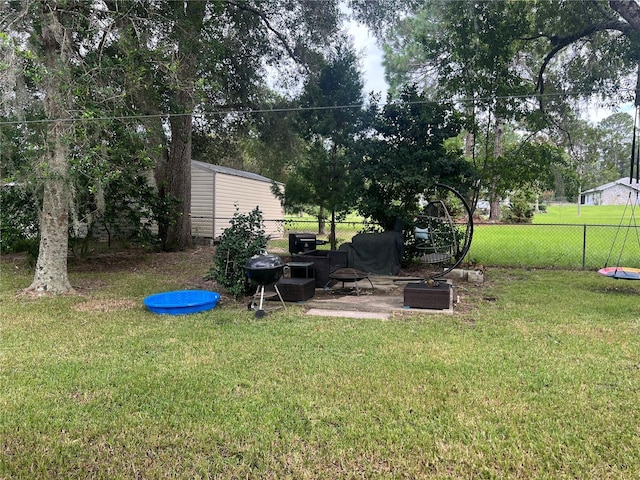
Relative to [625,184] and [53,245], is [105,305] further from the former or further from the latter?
[625,184]

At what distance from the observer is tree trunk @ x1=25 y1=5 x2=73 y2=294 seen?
5.37 meters

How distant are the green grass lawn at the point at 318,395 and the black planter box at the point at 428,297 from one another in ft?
1.04

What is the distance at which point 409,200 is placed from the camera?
841 centimetres

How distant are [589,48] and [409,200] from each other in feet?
16.0

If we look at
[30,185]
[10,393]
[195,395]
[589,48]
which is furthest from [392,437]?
[589,48]

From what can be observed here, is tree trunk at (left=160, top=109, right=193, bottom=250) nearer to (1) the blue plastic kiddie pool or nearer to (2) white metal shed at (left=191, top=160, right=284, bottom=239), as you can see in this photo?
(2) white metal shed at (left=191, top=160, right=284, bottom=239)

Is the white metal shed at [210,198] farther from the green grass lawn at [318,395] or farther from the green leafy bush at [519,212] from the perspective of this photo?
the green leafy bush at [519,212]

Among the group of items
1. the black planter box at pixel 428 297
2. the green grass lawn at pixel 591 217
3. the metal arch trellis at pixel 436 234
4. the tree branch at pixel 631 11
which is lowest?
the black planter box at pixel 428 297

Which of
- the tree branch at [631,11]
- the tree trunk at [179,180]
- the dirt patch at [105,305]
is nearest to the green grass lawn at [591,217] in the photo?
the tree branch at [631,11]

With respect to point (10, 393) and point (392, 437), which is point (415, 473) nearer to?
point (392, 437)

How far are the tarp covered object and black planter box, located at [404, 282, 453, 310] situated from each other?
2.72 m

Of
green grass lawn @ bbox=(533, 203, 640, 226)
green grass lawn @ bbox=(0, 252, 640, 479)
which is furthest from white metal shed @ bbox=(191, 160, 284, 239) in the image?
green grass lawn @ bbox=(533, 203, 640, 226)

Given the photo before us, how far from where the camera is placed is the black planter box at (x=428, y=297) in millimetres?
5168

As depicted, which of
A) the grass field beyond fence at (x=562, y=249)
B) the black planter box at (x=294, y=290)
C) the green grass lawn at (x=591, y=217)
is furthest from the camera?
the green grass lawn at (x=591, y=217)
